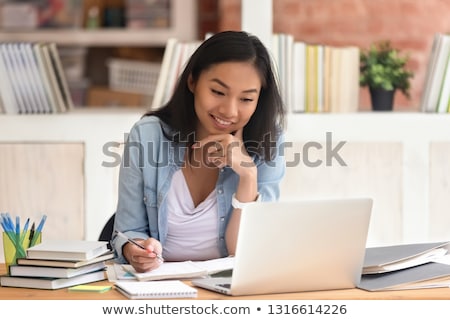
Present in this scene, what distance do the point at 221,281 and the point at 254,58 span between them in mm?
694

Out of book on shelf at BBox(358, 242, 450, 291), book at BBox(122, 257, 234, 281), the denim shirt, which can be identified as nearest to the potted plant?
the denim shirt

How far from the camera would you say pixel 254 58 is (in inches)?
87.4

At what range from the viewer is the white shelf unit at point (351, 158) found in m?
3.34

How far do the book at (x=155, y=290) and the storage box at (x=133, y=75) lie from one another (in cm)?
318

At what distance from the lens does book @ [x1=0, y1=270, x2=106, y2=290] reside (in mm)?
1720

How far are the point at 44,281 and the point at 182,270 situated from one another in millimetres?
294

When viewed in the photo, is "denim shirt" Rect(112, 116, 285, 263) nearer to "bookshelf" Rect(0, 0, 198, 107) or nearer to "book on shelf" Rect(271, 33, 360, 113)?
"book on shelf" Rect(271, 33, 360, 113)

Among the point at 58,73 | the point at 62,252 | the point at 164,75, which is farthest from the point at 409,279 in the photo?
the point at 58,73

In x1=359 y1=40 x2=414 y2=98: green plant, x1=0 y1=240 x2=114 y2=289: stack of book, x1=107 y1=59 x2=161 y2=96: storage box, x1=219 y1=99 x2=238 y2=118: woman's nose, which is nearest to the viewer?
x1=0 y1=240 x2=114 y2=289: stack of book

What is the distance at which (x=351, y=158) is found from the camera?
3.37m

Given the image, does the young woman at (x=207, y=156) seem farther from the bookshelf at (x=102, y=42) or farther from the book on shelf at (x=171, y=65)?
the bookshelf at (x=102, y=42)

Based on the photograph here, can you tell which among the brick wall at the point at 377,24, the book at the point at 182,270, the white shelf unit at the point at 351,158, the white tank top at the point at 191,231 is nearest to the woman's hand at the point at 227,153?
the white tank top at the point at 191,231

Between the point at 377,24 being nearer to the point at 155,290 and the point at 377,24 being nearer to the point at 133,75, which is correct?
the point at 133,75

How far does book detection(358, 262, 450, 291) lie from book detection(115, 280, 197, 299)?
36cm
